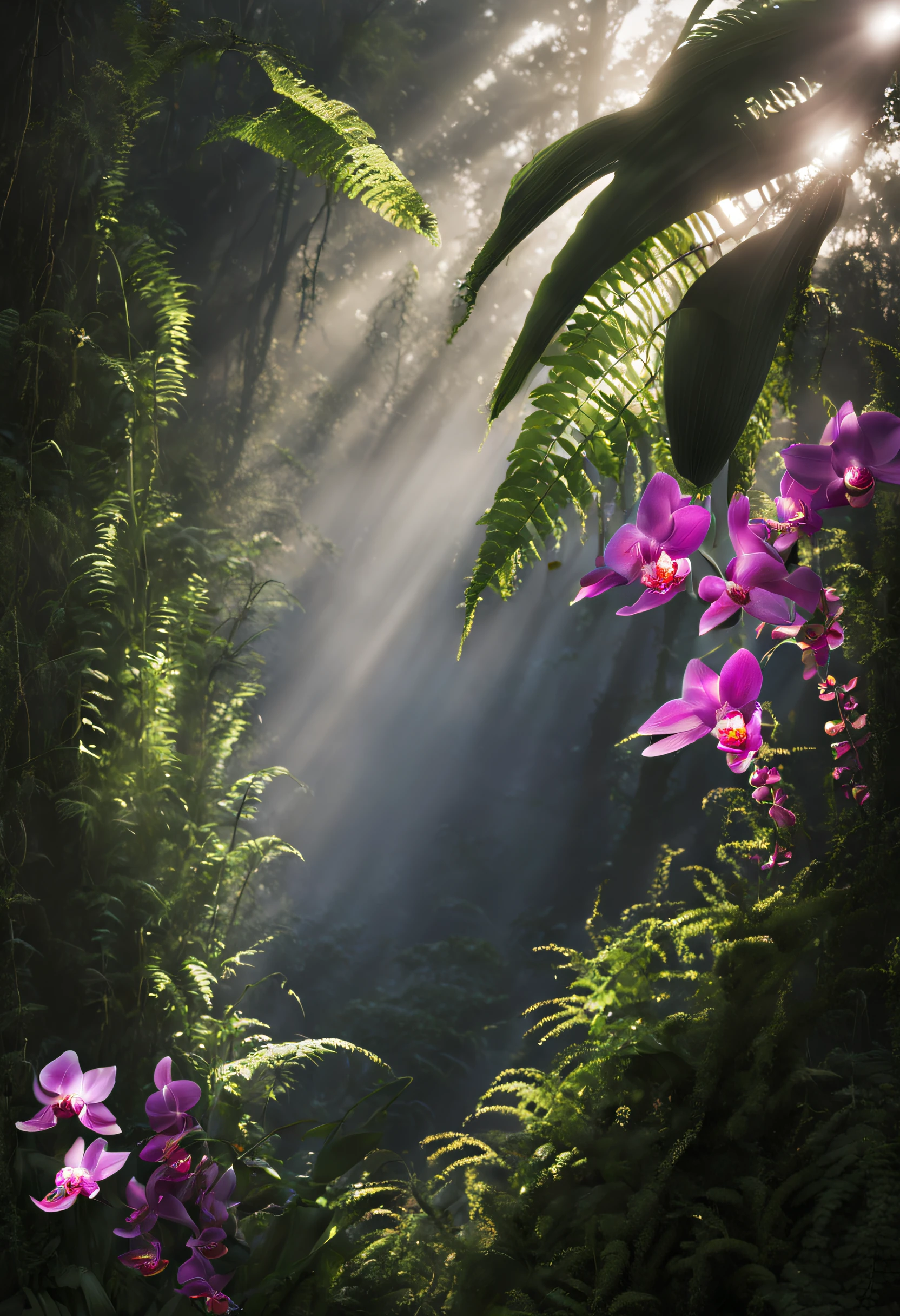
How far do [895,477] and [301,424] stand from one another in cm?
466

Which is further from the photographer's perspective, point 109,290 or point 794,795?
point 109,290

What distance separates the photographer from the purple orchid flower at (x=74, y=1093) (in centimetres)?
68

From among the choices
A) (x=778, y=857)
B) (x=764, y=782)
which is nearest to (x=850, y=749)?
(x=778, y=857)

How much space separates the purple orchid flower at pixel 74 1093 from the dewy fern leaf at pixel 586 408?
70 cm

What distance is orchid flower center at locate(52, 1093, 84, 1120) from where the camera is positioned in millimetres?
683

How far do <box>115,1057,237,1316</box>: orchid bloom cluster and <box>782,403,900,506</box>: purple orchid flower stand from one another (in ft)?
2.50

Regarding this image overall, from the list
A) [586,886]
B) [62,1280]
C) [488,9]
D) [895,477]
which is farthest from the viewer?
[586,886]

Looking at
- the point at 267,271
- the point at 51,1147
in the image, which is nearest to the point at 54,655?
the point at 51,1147

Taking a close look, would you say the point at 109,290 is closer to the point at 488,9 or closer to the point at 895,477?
the point at 895,477

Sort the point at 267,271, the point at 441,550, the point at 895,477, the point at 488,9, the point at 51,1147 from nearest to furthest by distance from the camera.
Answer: the point at 895,477 < the point at 51,1147 < the point at 267,271 < the point at 488,9 < the point at 441,550

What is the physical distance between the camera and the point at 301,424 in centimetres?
453

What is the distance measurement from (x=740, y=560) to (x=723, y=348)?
0.09m

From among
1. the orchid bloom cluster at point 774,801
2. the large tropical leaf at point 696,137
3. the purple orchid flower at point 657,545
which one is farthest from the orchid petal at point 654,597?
the orchid bloom cluster at point 774,801

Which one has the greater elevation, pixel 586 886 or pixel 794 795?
pixel 794 795
